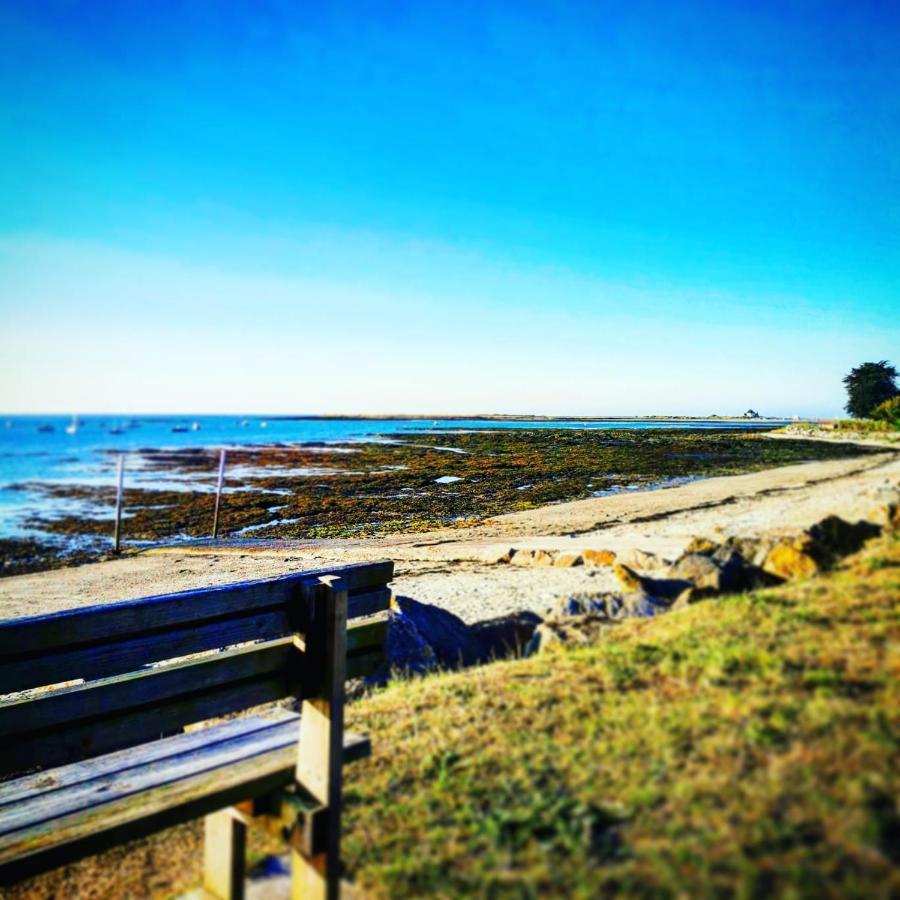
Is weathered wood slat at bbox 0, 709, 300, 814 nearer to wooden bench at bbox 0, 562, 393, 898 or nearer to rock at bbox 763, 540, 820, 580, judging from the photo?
wooden bench at bbox 0, 562, 393, 898

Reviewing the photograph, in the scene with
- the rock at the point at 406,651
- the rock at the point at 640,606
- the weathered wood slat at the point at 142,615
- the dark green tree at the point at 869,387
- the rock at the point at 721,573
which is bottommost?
the rock at the point at 406,651

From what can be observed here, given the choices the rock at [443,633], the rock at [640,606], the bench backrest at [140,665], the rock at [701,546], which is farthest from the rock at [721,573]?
the bench backrest at [140,665]

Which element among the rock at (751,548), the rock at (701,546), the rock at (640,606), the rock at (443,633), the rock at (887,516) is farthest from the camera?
the rock at (701,546)

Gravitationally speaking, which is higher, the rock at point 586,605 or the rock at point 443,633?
the rock at point 586,605

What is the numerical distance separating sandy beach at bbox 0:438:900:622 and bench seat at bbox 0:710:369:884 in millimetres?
4040

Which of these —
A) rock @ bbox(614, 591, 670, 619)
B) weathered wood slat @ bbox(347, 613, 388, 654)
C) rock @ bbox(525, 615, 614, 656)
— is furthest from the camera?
rock @ bbox(614, 591, 670, 619)

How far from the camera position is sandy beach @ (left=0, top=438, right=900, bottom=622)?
250 inches

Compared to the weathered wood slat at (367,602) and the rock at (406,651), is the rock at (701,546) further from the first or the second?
the weathered wood slat at (367,602)

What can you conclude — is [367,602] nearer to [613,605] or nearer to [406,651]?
[406,651]

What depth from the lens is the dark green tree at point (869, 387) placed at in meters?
5.94

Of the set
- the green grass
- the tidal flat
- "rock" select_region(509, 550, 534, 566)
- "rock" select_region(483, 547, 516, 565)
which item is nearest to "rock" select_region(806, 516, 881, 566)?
the green grass

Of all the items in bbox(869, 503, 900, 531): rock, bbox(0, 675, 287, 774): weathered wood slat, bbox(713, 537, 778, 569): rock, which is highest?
bbox(869, 503, 900, 531): rock

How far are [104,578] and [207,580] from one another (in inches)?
139

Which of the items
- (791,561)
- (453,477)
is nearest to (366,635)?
(791,561)
